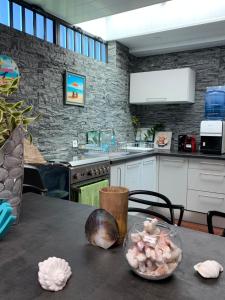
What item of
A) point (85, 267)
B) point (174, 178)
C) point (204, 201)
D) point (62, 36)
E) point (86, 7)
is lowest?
point (204, 201)

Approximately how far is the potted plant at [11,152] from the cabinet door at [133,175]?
2141mm

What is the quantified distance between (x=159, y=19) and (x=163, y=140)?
169 centimetres

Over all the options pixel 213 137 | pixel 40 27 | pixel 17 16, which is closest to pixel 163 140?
pixel 213 137

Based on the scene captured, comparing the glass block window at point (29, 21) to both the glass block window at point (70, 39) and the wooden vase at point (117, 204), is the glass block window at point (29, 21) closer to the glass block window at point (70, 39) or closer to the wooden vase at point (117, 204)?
the glass block window at point (70, 39)

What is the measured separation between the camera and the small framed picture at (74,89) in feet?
9.84

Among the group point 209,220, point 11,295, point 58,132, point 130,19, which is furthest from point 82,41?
point 11,295

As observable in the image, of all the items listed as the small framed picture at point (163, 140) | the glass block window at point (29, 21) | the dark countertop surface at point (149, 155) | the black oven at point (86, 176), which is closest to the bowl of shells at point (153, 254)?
the black oven at point (86, 176)

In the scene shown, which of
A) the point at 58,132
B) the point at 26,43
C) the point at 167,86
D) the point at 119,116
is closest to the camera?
the point at 26,43

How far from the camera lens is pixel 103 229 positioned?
0.81m

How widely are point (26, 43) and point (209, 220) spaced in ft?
7.39

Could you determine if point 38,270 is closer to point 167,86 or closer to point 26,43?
point 26,43

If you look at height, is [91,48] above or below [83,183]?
above

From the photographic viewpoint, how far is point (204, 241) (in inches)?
35.4

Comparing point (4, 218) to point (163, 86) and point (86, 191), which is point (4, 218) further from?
point (163, 86)
